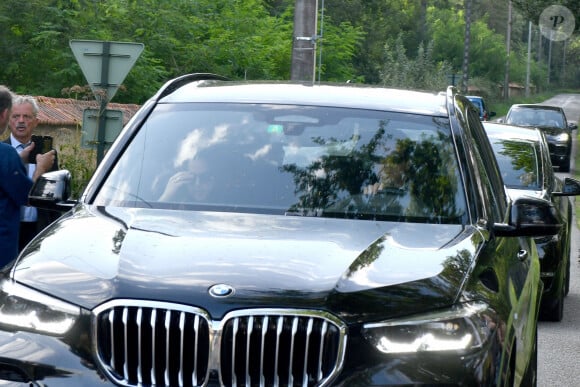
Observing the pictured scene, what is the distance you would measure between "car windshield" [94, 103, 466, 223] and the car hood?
0.19 meters

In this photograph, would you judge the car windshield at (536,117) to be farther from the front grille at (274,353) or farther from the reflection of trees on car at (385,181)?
the front grille at (274,353)

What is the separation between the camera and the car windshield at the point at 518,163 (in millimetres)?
12859

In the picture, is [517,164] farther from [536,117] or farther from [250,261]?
[536,117]

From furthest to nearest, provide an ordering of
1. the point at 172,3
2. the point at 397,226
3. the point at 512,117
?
1. the point at 512,117
2. the point at 172,3
3. the point at 397,226

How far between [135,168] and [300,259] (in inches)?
55.6

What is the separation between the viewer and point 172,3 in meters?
32.5

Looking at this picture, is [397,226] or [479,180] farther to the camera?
[479,180]

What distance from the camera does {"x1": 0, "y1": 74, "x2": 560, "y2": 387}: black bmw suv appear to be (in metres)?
4.35

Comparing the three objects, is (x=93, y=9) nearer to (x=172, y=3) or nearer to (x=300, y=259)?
(x=172, y=3)

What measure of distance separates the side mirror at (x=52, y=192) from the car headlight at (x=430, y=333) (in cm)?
198

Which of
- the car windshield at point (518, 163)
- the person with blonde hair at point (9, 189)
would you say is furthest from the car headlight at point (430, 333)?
the car windshield at point (518, 163)

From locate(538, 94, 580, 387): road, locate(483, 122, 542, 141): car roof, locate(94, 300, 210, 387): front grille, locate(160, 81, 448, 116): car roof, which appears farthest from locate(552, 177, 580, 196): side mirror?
locate(94, 300, 210, 387): front grille

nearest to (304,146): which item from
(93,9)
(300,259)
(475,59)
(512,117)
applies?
(300,259)

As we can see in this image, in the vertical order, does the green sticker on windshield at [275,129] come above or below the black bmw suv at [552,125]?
above
